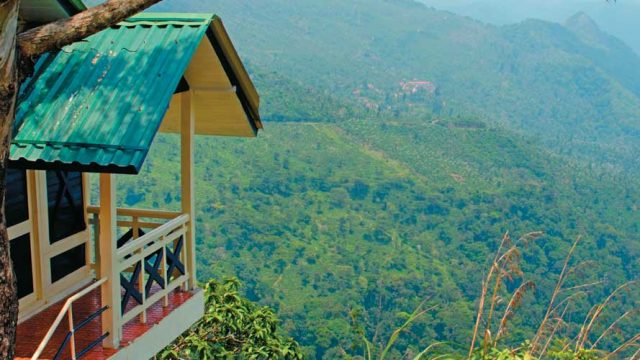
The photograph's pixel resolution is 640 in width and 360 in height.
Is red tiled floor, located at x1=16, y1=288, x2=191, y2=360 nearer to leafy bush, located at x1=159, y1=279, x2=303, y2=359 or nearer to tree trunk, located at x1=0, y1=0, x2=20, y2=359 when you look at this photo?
tree trunk, located at x1=0, y1=0, x2=20, y2=359

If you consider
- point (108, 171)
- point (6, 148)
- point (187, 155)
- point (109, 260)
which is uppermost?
point (6, 148)

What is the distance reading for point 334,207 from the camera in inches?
2601

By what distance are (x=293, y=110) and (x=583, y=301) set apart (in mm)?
43406

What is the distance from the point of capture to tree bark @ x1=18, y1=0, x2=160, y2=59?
125 inches

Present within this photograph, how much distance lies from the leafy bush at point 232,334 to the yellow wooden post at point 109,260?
296cm

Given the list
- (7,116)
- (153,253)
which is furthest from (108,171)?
(153,253)

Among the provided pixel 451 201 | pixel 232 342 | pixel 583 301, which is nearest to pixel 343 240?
pixel 451 201

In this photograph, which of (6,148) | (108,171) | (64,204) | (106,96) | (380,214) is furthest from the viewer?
(380,214)

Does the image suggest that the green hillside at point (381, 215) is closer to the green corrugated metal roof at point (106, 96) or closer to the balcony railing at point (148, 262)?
the balcony railing at point (148, 262)

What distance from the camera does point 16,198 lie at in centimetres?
486

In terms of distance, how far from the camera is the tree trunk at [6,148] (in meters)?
2.87

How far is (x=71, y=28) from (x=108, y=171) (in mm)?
904

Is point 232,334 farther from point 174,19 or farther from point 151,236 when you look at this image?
point 174,19

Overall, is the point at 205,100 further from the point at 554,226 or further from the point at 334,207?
the point at 554,226
